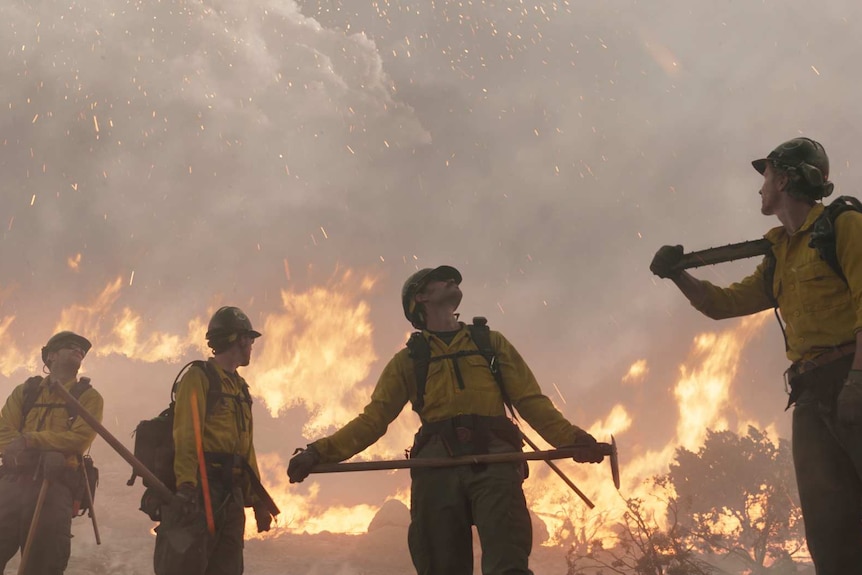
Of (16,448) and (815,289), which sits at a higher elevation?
(16,448)

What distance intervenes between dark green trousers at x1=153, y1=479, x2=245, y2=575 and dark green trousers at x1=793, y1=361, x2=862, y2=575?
507cm

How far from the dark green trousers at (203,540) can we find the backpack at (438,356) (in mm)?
2535

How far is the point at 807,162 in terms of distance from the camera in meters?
4.55

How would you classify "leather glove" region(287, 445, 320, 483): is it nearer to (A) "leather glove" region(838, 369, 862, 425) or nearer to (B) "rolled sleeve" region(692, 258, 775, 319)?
(B) "rolled sleeve" region(692, 258, 775, 319)

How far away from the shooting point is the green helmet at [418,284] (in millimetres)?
6141

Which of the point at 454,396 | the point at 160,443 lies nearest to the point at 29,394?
the point at 160,443

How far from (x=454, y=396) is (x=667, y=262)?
75.0 inches

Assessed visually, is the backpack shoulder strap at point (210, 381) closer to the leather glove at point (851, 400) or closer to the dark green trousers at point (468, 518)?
the dark green trousers at point (468, 518)

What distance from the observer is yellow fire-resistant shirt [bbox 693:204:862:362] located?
3.91 m

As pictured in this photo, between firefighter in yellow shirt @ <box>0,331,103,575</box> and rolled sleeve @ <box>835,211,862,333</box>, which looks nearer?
rolled sleeve @ <box>835,211,862,333</box>

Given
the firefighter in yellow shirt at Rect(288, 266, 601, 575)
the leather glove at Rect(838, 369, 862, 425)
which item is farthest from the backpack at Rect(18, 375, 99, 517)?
the leather glove at Rect(838, 369, 862, 425)

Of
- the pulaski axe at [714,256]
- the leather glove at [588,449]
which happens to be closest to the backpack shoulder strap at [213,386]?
the leather glove at [588,449]

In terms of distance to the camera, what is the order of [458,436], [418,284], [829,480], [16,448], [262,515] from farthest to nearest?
[16,448], [262,515], [418,284], [458,436], [829,480]

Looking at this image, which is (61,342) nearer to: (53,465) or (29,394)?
(29,394)
